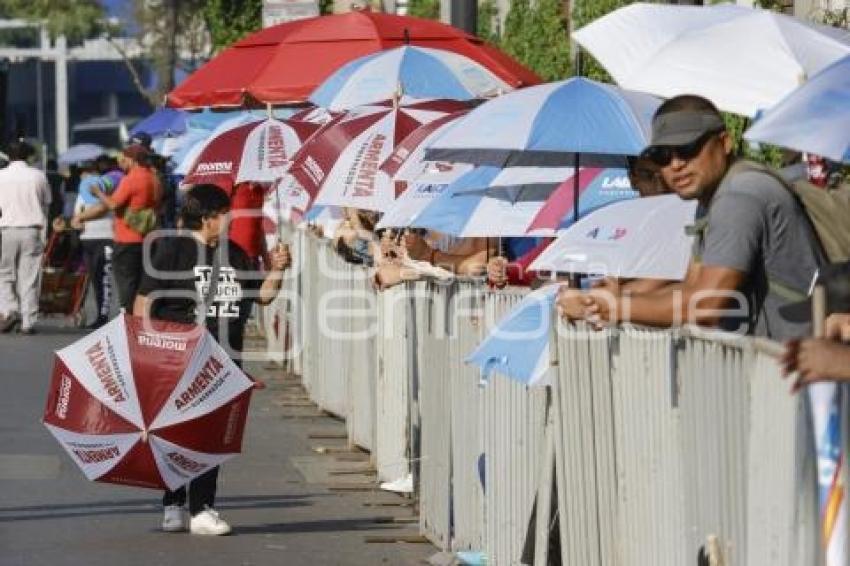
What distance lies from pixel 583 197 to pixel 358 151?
3907 mm

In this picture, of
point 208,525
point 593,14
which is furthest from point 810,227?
point 593,14

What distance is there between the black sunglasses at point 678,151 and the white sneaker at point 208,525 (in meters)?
4.84

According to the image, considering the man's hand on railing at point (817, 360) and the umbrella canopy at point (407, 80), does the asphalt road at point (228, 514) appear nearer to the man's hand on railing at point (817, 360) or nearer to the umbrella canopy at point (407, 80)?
the umbrella canopy at point (407, 80)

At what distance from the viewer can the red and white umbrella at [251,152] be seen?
59.9 ft

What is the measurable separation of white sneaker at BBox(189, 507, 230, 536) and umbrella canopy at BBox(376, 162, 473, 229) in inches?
72.5

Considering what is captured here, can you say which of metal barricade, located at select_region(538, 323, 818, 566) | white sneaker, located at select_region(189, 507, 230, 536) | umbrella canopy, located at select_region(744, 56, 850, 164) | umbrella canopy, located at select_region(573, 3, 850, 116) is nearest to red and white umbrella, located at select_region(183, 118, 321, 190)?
white sneaker, located at select_region(189, 507, 230, 536)

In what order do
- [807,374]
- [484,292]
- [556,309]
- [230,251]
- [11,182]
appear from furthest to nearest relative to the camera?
[11,182], [230,251], [484,292], [556,309], [807,374]

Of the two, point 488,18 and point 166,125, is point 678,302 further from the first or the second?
point 166,125

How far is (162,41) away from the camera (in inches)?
2571

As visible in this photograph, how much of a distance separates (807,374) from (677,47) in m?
3.91

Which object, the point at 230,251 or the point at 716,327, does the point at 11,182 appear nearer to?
the point at 230,251

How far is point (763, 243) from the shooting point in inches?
303

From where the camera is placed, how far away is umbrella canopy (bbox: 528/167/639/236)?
11.9 m

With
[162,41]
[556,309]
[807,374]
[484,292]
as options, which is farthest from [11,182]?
[162,41]
